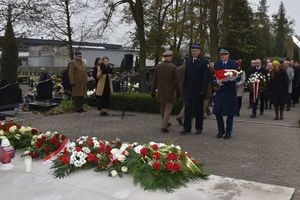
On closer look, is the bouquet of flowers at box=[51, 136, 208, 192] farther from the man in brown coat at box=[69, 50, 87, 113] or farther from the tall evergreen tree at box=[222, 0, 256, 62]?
the tall evergreen tree at box=[222, 0, 256, 62]

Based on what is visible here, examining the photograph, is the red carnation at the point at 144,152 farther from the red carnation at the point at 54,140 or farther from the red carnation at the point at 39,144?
the red carnation at the point at 39,144

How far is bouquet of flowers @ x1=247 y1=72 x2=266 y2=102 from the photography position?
12867mm

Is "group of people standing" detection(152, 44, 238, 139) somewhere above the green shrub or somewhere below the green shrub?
above

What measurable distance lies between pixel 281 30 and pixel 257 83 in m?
74.7

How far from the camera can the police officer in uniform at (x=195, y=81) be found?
9117 millimetres

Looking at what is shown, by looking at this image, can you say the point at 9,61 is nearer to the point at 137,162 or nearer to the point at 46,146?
the point at 46,146

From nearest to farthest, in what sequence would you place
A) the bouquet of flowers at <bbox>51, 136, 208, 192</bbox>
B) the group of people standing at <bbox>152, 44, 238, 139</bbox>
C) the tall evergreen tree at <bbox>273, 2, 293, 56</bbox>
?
the bouquet of flowers at <bbox>51, 136, 208, 192</bbox>
the group of people standing at <bbox>152, 44, 238, 139</bbox>
the tall evergreen tree at <bbox>273, 2, 293, 56</bbox>

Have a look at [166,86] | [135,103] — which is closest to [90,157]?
[166,86]

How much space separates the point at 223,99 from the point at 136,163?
12.8 feet

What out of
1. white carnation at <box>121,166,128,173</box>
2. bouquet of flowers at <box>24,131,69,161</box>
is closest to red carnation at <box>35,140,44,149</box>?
bouquet of flowers at <box>24,131,69,161</box>

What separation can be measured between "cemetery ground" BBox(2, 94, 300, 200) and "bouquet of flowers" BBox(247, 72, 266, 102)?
77cm

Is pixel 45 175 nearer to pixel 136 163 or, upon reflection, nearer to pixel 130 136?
pixel 136 163

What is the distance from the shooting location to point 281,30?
82938 millimetres

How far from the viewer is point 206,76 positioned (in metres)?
9.09
